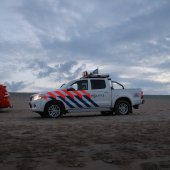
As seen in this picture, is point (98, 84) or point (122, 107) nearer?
point (98, 84)

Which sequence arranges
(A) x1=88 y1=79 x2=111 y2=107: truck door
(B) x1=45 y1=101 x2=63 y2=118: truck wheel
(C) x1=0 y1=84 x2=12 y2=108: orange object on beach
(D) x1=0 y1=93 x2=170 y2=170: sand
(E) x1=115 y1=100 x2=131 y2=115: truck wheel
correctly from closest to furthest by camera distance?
(D) x1=0 y1=93 x2=170 y2=170: sand
(B) x1=45 y1=101 x2=63 y2=118: truck wheel
(A) x1=88 y1=79 x2=111 y2=107: truck door
(E) x1=115 y1=100 x2=131 y2=115: truck wheel
(C) x1=0 y1=84 x2=12 y2=108: orange object on beach

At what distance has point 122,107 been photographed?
17469 millimetres

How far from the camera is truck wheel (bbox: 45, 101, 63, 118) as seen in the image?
53.4 ft


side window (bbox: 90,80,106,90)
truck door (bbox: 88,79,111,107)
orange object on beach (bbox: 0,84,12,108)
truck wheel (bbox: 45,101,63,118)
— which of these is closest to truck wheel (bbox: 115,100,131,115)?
truck door (bbox: 88,79,111,107)

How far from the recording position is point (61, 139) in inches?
339

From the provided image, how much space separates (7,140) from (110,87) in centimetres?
932

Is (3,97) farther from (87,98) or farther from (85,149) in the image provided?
(85,149)

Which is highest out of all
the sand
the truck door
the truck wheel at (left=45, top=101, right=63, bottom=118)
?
the truck door

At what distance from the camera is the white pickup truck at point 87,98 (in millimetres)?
16297

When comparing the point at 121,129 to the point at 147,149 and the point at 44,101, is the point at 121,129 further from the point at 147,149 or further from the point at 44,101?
the point at 44,101

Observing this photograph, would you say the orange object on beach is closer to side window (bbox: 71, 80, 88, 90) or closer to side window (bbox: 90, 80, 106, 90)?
side window (bbox: 71, 80, 88, 90)

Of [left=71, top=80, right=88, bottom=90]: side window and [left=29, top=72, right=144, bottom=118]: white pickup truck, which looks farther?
[left=71, top=80, right=88, bottom=90]: side window

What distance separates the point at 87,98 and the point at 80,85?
639 millimetres

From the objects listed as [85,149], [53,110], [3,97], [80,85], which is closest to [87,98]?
[80,85]
